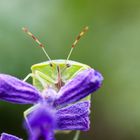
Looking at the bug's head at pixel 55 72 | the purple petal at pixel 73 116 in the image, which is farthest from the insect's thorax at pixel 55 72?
the purple petal at pixel 73 116

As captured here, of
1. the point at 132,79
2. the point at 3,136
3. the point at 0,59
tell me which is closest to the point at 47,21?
the point at 0,59

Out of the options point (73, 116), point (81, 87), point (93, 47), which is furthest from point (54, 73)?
point (93, 47)

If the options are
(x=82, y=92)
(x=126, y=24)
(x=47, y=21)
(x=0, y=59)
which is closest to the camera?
(x=82, y=92)

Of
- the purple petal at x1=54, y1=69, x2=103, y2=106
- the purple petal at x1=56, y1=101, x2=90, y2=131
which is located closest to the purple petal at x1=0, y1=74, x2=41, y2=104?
the purple petal at x1=54, y1=69, x2=103, y2=106

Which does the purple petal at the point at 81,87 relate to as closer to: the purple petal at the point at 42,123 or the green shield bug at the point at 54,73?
the purple petal at the point at 42,123

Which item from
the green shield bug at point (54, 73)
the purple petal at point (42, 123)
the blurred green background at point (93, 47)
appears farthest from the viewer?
the blurred green background at point (93, 47)

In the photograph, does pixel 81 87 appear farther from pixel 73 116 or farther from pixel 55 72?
pixel 55 72

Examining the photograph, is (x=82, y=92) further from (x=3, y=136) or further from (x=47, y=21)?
(x=47, y=21)
